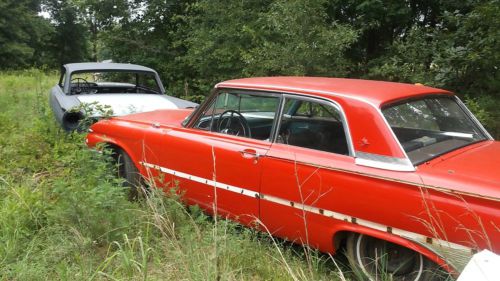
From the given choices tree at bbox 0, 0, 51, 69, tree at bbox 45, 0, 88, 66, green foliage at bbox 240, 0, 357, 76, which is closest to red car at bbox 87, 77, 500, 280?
green foliage at bbox 240, 0, 357, 76

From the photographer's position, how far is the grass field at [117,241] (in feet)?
9.48

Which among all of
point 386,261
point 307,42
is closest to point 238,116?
point 386,261

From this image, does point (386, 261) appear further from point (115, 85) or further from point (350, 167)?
point (115, 85)

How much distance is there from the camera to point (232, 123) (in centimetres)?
426

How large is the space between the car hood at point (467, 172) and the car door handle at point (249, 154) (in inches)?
49.4

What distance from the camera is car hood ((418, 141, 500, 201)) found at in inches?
99.7

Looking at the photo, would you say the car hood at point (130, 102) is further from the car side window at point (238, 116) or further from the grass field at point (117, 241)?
the car side window at point (238, 116)

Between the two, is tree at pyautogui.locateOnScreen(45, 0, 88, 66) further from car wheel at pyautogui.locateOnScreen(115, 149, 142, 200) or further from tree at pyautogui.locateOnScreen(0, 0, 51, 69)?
car wheel at pyautogui.locateOnScreen(115, 149, 142, 200)

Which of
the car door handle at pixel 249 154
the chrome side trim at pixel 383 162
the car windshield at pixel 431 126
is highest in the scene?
the car windshield at pixel 431 126

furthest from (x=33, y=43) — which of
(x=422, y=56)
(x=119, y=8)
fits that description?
(x=422, y=56)

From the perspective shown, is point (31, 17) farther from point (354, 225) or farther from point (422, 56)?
point (354, 225)

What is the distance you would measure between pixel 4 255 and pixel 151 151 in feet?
5.16

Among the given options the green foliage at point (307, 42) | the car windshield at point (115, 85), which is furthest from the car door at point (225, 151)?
the car windshield at point (115, 85)

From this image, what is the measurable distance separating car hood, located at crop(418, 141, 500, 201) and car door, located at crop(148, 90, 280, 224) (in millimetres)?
1286
